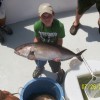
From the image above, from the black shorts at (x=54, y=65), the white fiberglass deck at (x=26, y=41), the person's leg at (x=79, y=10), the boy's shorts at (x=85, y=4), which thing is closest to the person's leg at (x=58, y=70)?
the black shorts at (x=54, y=65)

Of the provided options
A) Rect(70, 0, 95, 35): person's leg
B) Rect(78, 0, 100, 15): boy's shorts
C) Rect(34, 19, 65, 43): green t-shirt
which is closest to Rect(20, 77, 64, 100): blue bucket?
Rect(34, 19, 65, 43): green t-shirt

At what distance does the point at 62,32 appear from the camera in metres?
3.09

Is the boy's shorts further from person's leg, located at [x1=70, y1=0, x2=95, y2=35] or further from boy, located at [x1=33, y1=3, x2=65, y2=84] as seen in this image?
boy, located at [x1=33, y1=3, x2=65, y2=84]

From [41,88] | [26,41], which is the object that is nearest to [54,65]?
[41,88]

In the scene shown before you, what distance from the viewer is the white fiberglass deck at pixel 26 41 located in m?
3.76

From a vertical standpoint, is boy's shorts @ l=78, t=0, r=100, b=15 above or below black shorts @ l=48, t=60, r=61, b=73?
above

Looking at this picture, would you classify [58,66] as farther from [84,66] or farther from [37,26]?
[37,26]

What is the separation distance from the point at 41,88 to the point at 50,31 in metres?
0.71

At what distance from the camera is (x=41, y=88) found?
3396 mm

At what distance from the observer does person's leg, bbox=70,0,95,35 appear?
398 cm

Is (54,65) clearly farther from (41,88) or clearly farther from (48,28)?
(48,28)

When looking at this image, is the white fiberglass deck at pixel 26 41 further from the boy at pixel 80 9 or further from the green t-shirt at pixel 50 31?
the green t-shirt at pixel 50 31

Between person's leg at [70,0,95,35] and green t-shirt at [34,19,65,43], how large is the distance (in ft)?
3.34

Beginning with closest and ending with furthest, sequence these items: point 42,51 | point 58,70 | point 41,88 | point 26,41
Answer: point 42,51, point 41,88, point 58,70, point 26,41
